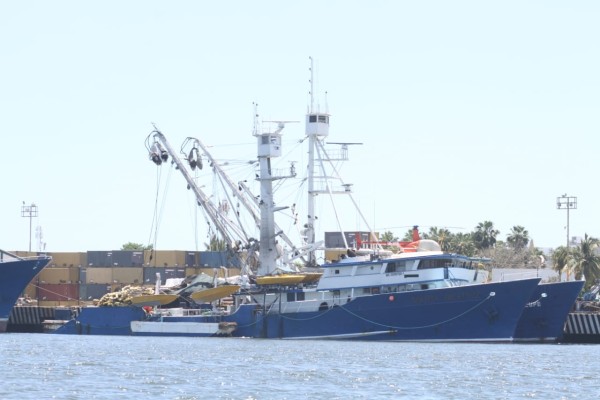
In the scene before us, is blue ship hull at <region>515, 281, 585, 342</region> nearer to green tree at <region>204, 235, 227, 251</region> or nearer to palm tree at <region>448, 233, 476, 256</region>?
green tree at <region>204, 235, 227, 251</region>

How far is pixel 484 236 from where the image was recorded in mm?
138250

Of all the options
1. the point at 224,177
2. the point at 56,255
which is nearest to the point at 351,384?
the point at 224,177

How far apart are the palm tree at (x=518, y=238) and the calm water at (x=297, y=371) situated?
67.7m

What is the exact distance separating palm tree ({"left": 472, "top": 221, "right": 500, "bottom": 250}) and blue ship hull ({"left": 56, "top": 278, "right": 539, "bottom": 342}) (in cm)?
6201

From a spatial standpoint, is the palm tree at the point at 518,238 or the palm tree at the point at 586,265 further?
the palm tree at the point at 518,238

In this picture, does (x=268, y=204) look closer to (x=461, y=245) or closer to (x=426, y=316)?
(x=426, y=316)

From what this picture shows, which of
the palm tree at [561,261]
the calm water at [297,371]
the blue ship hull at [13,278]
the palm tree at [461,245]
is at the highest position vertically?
the palm tree at [461,245]

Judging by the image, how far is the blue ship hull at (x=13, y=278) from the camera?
93.8 meters

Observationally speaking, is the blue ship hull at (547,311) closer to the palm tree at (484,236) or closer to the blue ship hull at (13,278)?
the blue ship hull at (13,278)

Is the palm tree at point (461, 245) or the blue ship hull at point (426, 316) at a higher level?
the palm tree at point (461, 245)

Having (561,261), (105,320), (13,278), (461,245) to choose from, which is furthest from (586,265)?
(13,278)

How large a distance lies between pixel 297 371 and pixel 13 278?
148ft

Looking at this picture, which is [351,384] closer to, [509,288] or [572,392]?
[572,392]

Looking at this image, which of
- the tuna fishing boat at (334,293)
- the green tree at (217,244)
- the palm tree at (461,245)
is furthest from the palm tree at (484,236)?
the tuna fishing boat at (334,293)
